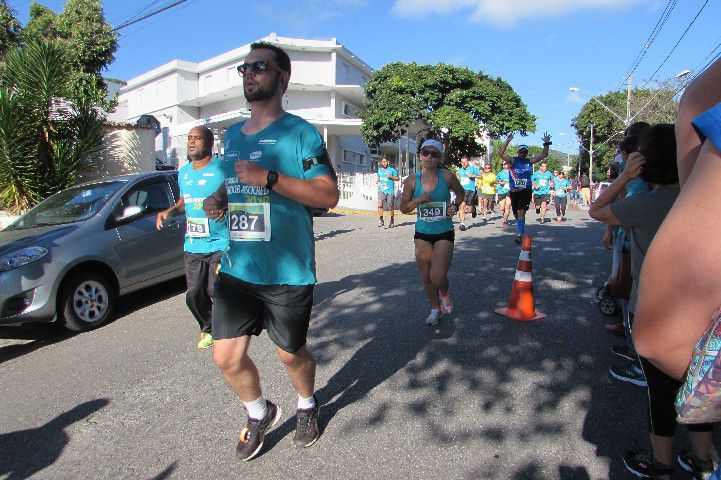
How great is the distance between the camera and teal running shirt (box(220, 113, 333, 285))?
8.53 feet

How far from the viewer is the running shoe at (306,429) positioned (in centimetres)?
282

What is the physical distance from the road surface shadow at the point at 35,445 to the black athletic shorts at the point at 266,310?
4.46 ft

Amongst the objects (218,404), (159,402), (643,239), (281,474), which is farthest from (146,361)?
(643,239)

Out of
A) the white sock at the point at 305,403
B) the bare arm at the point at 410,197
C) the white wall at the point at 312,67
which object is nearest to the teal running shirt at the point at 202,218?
the bare arm at the point at 410,197

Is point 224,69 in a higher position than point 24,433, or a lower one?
higher

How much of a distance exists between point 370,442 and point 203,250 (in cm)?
239

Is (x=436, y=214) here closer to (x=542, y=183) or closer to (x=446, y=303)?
(x=446, y=303)

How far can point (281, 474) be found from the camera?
2582 mm

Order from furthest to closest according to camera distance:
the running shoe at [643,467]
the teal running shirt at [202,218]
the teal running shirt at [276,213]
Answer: the teal running shirt at [202,218], the teal running shirt at [276,213], the running shoe at [643,467]

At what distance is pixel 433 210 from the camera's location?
4848 mm

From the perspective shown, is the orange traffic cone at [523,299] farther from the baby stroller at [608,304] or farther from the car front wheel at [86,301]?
the car front wheel at [86,301]

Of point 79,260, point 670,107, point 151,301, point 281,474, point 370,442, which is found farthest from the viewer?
point 670,107

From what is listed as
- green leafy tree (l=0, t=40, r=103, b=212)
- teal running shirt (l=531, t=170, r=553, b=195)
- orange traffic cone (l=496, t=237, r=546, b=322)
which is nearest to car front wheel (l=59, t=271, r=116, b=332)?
orange traffic cone (l=496, t=237, r=546, b=322)

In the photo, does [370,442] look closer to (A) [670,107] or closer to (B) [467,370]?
(B) [467,370]
